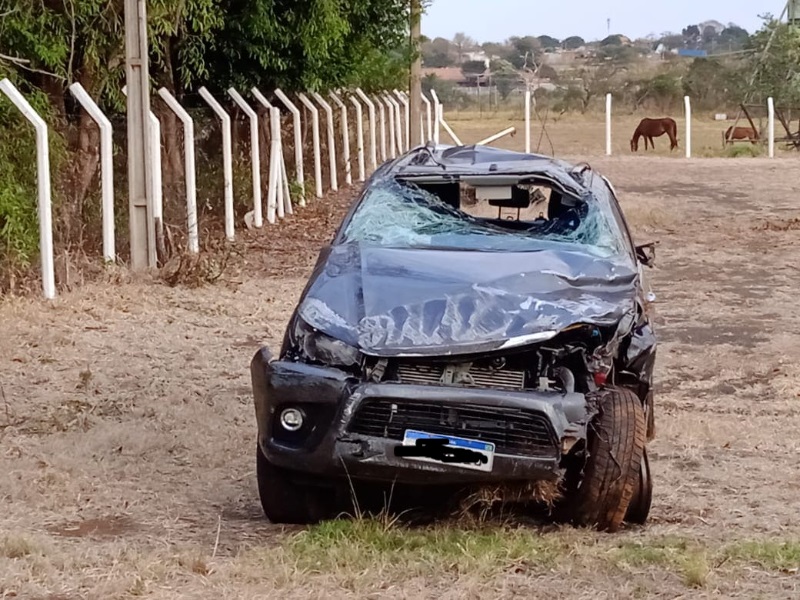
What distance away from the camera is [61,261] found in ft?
39.0

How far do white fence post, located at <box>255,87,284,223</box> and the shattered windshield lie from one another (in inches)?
425

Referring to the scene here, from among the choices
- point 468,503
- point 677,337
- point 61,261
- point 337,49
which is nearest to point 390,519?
point 468,503

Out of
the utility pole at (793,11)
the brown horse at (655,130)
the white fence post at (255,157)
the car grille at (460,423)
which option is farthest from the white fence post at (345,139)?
the utility pole at (793,11)

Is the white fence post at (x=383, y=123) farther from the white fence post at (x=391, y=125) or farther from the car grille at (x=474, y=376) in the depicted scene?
the car grille at (x=474, y=376)

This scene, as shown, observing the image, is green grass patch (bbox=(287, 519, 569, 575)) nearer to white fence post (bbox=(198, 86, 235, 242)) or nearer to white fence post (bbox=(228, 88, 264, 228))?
white fence post (bbox=(198, 86, 235, 242))

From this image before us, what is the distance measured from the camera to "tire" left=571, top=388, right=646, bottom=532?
539cm

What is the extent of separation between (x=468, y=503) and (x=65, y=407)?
3414mm

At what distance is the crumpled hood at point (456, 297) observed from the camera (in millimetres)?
5438

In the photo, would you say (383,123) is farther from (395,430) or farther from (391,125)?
(395,430)

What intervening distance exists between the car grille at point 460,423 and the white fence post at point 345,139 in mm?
18404

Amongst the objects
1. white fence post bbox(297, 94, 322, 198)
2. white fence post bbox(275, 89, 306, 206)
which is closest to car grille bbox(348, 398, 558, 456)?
white fence post bbox(275, 89, 306, 206)

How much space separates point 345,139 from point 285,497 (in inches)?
714

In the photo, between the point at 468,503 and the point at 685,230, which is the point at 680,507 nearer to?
the point at 468,503

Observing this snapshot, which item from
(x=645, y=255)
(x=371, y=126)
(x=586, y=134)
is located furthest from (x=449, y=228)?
(x=586, y=134)
